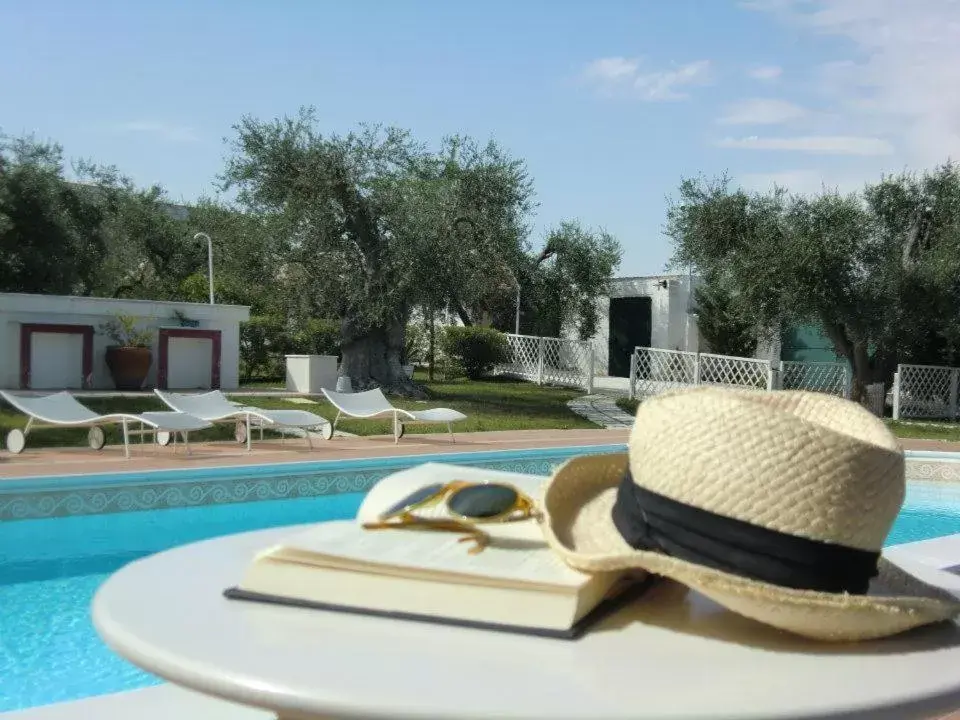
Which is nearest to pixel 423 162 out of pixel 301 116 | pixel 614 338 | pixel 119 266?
pixel 301 116

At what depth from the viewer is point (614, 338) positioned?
24.7 metres

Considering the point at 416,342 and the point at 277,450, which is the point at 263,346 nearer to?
the point at 416,342

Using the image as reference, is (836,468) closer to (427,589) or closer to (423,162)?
(427,589)

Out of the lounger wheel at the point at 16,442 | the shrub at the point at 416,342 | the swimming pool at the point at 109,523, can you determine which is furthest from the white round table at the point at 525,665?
the shrub at the point at 416,342

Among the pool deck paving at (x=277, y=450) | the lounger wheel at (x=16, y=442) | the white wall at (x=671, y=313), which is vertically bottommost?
the pool deck paving at (x=277, y=450)

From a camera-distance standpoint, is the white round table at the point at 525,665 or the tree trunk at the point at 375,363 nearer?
the white round table at the point at 525,665

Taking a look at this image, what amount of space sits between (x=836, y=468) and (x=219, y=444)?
33.8ft

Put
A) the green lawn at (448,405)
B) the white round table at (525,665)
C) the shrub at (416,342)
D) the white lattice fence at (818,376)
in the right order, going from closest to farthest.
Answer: the white round table at (525,665) → the green lawn at (448,405) → the white lattice fence at (818,376) → the shrub at (416,342)

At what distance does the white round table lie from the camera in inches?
27.9

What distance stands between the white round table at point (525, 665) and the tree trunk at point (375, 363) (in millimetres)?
15803

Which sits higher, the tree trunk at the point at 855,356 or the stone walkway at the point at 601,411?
the tree trunk at the point at 855,356

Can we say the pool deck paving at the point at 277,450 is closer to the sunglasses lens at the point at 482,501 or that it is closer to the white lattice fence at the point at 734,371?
the white lattice fence at the point at 734,371

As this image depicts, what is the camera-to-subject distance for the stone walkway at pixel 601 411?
15.2 meters

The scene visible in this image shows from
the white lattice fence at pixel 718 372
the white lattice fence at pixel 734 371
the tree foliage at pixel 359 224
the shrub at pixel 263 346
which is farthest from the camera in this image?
the shrub at pixel 263 346
